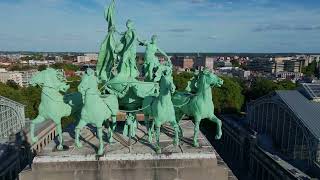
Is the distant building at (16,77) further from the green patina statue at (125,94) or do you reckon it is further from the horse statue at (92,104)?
the horse statue at (92,104)

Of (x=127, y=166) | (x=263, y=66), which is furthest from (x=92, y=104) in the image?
(x=263, y=66)

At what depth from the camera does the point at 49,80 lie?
1708 cm

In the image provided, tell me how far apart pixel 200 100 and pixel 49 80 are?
6949 millimetres

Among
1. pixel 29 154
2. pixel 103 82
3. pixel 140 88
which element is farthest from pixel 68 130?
pixel 29 154

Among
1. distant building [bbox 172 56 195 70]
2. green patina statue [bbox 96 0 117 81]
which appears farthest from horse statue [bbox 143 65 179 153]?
distant building [bbox 172 56 195 70]

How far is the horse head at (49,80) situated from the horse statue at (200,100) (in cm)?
558

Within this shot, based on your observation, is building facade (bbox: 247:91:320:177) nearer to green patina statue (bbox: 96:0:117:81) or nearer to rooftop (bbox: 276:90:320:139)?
rooftop (bbox: 276:90:320:139)

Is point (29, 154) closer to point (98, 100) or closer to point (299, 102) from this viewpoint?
point (98, 100)

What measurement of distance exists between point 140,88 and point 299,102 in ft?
53.0

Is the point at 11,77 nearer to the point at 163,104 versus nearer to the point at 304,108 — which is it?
the point at 304,108

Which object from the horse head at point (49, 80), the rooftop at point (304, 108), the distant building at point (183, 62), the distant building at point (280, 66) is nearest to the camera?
the horse head at point (49, 80)

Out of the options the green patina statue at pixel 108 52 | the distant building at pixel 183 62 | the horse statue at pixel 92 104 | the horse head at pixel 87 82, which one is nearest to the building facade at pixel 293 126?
the green patina statue at pixel 108 52

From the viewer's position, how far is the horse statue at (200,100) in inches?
656

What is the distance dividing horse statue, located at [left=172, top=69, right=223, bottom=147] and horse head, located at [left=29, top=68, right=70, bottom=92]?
5577 mm
